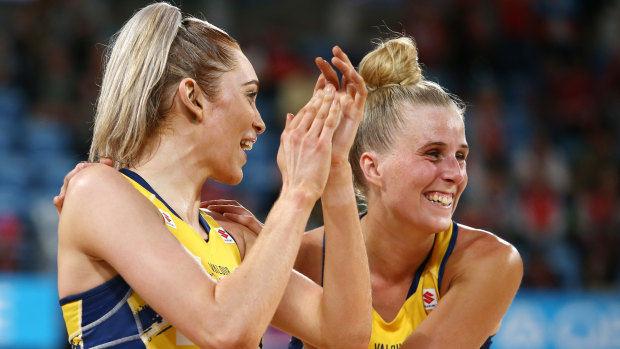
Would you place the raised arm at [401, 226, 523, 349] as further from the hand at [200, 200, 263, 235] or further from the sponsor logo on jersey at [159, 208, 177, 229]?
the sponsor logo on jersey at [159, 208, 177, 229]

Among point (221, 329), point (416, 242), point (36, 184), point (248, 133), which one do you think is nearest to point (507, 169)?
point (36, 184)

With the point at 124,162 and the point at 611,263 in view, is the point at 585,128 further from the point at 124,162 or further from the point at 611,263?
the point at 124,162

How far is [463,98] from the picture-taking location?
9.57 meters

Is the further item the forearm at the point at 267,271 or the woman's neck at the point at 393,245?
the woman's neck at the point at 393,245

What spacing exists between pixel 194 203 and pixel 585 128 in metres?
7.91

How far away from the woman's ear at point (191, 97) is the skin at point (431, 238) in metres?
0.54

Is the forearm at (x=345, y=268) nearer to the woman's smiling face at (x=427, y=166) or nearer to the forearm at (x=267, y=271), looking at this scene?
the forearm at (x=267, y=271)

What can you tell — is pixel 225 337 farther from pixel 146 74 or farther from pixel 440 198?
pixel 440 198

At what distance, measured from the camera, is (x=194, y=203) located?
260cm

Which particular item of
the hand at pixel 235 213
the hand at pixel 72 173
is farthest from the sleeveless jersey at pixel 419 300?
the hand at pixel 72 173

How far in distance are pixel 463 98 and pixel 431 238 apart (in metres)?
6.71

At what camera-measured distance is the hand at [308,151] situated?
7.47 feet

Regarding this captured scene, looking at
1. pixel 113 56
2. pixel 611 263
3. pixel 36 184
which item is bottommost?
pixel 611 263

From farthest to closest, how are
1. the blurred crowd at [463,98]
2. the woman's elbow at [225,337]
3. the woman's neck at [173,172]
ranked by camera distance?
the blurred crowd at [463,98] → the woman's neck at [173,172] → the woman's elbow at [225,337]
